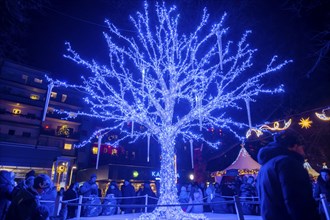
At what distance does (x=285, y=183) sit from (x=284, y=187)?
0.04 meters

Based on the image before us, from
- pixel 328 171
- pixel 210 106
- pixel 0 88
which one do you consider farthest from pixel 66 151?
pixel 328 171

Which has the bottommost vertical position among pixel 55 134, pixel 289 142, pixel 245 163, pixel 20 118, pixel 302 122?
pixel 289 142

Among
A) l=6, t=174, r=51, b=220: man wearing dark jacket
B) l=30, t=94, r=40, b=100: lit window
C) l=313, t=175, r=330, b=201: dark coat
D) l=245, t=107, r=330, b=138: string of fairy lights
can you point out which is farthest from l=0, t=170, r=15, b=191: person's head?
l=30, t=94, r=40, b=100: lit window

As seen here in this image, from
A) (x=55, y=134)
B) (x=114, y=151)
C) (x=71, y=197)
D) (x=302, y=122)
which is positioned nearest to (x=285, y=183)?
(x=71, y=197)

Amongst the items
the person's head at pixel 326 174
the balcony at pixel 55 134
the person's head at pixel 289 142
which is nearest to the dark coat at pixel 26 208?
the person's head at pixel 289 142

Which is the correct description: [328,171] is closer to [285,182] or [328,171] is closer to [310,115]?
[285,182]

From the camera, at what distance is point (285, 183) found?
2.21 metres

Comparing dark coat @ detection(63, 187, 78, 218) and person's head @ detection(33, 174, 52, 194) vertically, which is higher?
person's head @ detection(33, 174, 52, 194)

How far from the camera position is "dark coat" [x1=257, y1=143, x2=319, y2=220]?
2.11 m

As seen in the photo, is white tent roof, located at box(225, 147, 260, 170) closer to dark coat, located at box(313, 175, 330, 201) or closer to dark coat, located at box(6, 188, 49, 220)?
dark coat, located at box(313, 175, 330, 201)

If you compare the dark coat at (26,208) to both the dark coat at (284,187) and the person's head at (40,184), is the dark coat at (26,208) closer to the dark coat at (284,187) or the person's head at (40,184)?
the person's head at (40,184)

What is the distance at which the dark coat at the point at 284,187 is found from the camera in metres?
2.11

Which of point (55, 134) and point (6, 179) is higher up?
point (55, 134)

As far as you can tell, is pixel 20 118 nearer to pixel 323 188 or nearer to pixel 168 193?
pixel 168 193
